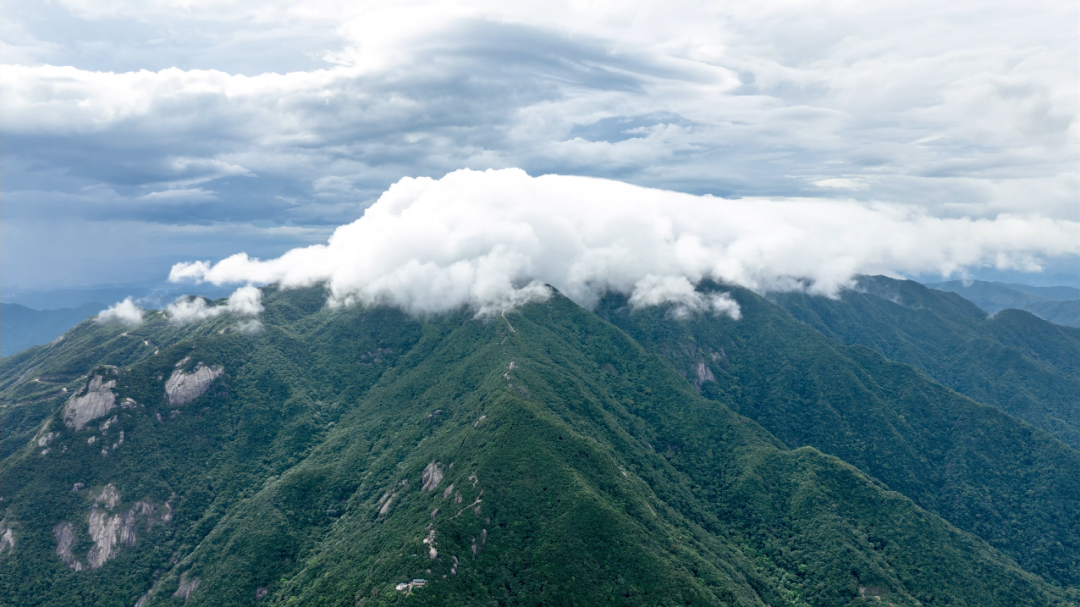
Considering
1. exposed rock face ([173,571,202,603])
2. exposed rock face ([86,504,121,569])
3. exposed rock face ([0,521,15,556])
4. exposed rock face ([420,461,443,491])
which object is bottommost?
exposed rock face ([173,571,202,603])

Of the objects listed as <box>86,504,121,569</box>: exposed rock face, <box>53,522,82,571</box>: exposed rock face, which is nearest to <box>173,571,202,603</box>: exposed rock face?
<box>86,504,121,569</box>: exposed rock face

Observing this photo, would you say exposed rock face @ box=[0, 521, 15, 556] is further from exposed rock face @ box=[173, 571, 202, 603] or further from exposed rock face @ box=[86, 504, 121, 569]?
exposed rock face @ box=[173, 571, 202, 603]

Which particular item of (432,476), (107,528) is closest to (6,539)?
(107,528)

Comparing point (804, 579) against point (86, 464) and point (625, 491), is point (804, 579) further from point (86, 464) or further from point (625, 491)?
point (86, 464)

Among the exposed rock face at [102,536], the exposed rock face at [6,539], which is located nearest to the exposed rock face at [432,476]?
the exposed rock face at [102,536]

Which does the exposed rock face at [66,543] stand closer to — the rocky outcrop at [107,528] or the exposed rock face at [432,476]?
the rocky outcrop at [107,528]

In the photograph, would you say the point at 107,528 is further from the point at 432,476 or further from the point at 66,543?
the point at 432,476
